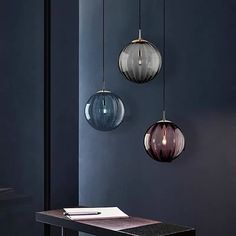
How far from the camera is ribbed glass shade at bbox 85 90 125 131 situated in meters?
3.11

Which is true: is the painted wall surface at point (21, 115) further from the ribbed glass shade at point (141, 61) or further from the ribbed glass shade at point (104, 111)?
the ribbed glass shade at point (141, 61)

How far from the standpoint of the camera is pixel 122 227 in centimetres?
222

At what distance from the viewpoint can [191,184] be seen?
3.23m

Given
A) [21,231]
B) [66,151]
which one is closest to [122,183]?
[66,151]

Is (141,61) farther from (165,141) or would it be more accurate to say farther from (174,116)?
(174,116)

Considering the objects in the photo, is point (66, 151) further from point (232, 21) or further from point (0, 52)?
point (232, 21)

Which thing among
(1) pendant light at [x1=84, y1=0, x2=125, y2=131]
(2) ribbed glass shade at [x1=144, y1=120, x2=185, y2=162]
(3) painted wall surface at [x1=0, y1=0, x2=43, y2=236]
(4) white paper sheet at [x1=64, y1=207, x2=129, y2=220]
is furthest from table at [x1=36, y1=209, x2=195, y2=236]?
(1) pendant light at [x1=84, y1=0, x2=125, y2=131]

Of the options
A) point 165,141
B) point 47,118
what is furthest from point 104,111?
point 165,141

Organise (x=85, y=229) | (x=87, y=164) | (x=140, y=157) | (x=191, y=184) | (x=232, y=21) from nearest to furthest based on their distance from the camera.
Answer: (x=85, y=229)
(x=232, y=21)
(x=191, y=184)
(x=140, y=157)
(x=87, y=164)

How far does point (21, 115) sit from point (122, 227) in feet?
4.13

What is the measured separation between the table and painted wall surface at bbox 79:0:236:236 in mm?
886

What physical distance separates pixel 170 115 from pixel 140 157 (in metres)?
0.41

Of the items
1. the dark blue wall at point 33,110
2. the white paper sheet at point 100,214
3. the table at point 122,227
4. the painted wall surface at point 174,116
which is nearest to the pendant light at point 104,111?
the dark blue wall at point 33,110

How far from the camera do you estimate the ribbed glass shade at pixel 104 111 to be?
3.11 m
